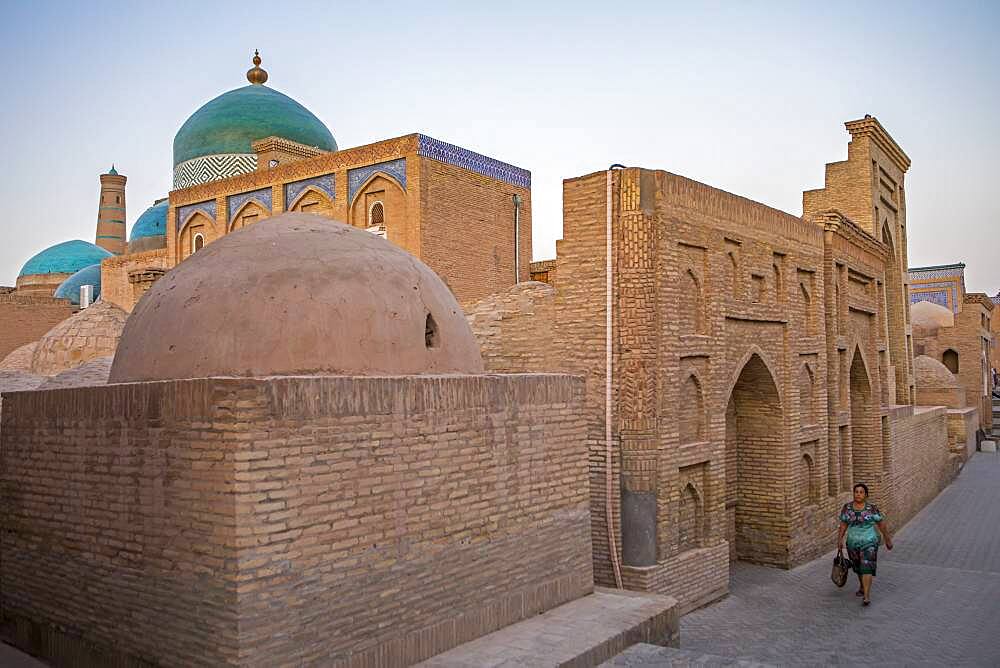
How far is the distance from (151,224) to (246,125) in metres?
5.80

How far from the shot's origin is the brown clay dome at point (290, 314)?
18.3 ft

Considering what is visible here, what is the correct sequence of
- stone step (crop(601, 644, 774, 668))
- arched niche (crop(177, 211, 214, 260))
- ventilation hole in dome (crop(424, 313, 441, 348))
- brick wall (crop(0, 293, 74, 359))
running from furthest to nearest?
arched niche (crop(177, 211, 214, 260))
brick wall (crop(0, 293, 74, 359))
ventilation hole in dome (crop(424, 313, 441, 348))
stone step (crop(601, 644, 774, 668))

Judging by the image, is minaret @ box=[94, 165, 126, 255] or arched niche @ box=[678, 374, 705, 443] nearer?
arched niche @ box=[678, 374, 705, 443]

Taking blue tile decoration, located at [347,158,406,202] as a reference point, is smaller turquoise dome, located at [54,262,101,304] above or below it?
below

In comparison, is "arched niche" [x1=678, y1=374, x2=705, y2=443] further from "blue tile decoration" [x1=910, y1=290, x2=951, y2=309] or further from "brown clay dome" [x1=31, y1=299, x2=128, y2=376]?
"blue tile decoration" [x1=910, y1=290, x2=951, y2=309]

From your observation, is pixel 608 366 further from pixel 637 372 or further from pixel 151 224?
pixel 151 224

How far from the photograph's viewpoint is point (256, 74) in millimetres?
25547

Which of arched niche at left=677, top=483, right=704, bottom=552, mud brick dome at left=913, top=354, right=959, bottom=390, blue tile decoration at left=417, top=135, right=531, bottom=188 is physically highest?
blue tile decoration at left=417, top=135, right=531, bottom=188

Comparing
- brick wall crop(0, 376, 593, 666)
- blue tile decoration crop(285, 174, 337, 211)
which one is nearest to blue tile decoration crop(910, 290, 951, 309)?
blue tile decoration crop(285, 174, 337, 211)

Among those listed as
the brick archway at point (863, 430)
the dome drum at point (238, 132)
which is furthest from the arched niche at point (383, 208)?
the brick archway at point (863, 430)

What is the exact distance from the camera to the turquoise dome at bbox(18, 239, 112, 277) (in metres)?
33.5

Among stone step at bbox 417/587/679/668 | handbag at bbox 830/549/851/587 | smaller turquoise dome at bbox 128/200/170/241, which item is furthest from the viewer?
smaller turquoise dome at bbox 128/200/170/241

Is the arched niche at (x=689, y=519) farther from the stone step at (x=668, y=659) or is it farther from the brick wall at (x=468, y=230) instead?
the brick wall at (x=468, y=230)

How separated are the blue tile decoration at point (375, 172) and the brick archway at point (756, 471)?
856cm
